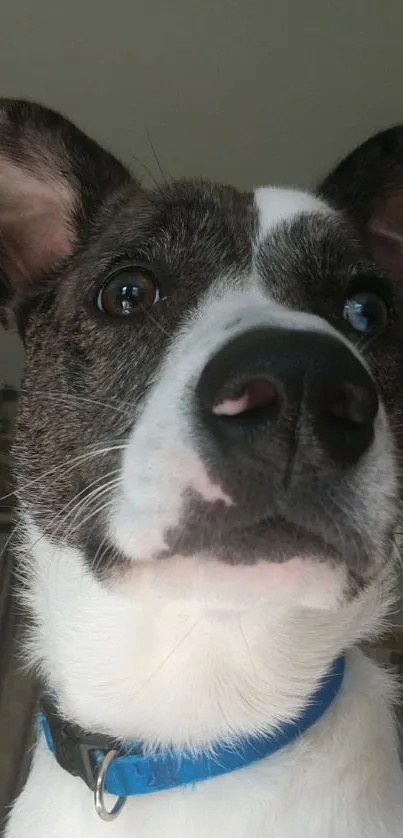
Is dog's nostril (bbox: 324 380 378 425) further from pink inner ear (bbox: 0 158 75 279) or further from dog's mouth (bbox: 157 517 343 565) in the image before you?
pink inner ear (bbox: 0 158 75 279)

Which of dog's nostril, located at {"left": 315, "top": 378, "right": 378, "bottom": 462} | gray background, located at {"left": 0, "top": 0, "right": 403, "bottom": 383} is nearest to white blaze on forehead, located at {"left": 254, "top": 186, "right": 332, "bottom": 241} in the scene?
dog's nostril, located at {"left": 315, "top": 378, "right": 378, "bottom": 462}

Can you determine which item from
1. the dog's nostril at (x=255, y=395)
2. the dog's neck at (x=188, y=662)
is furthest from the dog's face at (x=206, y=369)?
the dog's neck at (x=188, y=662)

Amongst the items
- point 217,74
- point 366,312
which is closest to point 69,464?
point 366,312

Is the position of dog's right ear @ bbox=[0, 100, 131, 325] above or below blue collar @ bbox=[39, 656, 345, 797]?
above

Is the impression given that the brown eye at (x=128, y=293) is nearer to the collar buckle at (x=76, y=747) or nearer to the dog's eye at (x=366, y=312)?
the dog's eye at (x=366, y=312)

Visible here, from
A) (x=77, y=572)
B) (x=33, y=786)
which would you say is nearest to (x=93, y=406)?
(x=77, y=572)

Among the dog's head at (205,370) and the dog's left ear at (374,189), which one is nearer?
the dog's head at (205,370)

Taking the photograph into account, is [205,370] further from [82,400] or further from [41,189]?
[41,189]
